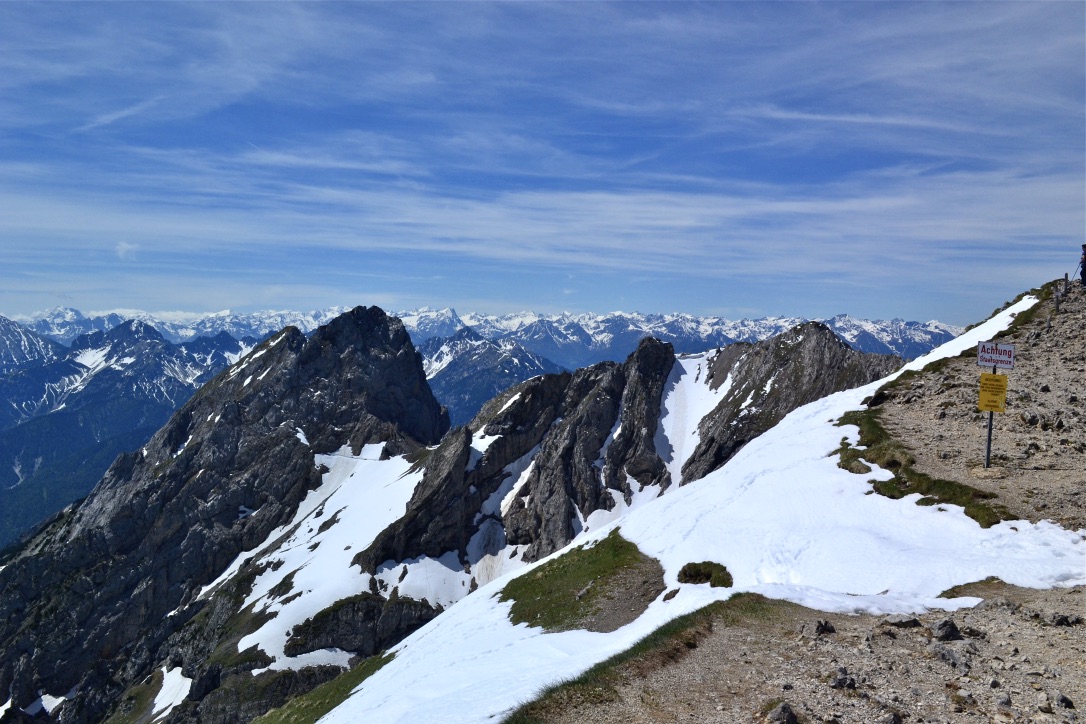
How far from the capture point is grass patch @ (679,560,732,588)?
95.7ft

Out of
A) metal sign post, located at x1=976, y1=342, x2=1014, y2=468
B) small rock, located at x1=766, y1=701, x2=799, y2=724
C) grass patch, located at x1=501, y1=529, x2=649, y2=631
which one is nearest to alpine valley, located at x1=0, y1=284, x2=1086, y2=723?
small rock, located at x1=766, y1=701, x2=799, y2=724

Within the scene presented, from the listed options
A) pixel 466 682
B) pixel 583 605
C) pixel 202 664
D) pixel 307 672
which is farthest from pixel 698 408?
pixel 466 682

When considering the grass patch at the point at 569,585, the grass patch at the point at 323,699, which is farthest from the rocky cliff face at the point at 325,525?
the grass patch at the point at 569,585

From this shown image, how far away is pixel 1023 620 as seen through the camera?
58.4 ft

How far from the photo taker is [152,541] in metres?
165

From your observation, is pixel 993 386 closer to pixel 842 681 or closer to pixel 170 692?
pixel 842 681

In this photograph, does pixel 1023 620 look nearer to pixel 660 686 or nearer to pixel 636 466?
pixel 660 686

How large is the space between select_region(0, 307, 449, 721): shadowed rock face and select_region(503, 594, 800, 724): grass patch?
157229 mm

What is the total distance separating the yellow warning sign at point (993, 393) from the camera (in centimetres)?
3084

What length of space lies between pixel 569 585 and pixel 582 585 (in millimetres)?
1237

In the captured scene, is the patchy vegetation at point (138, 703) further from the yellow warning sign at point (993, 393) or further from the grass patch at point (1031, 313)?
the grass patch at point (1031, 313)

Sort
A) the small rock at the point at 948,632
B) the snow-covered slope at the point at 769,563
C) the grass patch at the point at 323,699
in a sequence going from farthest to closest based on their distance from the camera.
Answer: the grass patch at the point at 323,699
the snow-covered slope at the point at 769,563
the small rock at the point at 948,632

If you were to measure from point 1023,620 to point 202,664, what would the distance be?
130652mm

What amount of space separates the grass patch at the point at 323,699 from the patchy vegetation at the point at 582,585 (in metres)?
11.1
